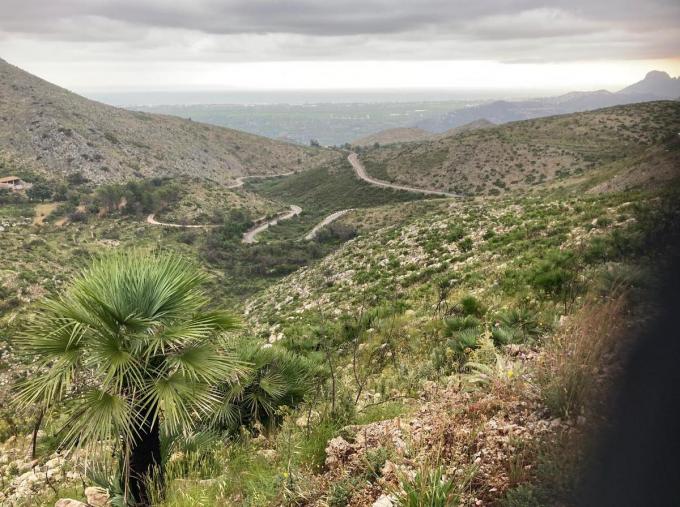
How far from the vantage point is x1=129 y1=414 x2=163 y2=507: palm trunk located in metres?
4.53

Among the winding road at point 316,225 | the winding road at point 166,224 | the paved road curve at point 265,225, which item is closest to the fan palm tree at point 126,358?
the winding road at point 316,225

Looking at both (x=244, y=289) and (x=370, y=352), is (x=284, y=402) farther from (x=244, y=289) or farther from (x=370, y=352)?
(x=244, y=289)

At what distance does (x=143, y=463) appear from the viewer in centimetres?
462

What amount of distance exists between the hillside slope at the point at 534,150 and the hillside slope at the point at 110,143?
184 feet

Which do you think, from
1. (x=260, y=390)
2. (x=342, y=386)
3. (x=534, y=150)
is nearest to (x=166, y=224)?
(x=534, y=150)

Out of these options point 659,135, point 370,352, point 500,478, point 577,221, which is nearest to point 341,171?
point 659,135

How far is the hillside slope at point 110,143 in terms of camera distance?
3364 inches

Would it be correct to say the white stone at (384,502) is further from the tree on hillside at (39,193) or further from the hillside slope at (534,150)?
the tree on hillside at (39,193)

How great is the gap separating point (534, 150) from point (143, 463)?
70145mm

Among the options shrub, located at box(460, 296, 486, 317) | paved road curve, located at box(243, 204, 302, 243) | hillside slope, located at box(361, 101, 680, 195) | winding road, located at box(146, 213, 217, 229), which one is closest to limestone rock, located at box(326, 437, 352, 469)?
shrub, located at box(460, 296, 486, 317)


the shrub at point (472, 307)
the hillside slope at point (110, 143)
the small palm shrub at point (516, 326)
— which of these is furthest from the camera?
the hillside slope at point (110, 143)

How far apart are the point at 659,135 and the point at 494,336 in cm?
6902

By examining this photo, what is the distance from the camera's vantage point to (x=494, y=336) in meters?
6.62

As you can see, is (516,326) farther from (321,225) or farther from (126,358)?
(321,225)
